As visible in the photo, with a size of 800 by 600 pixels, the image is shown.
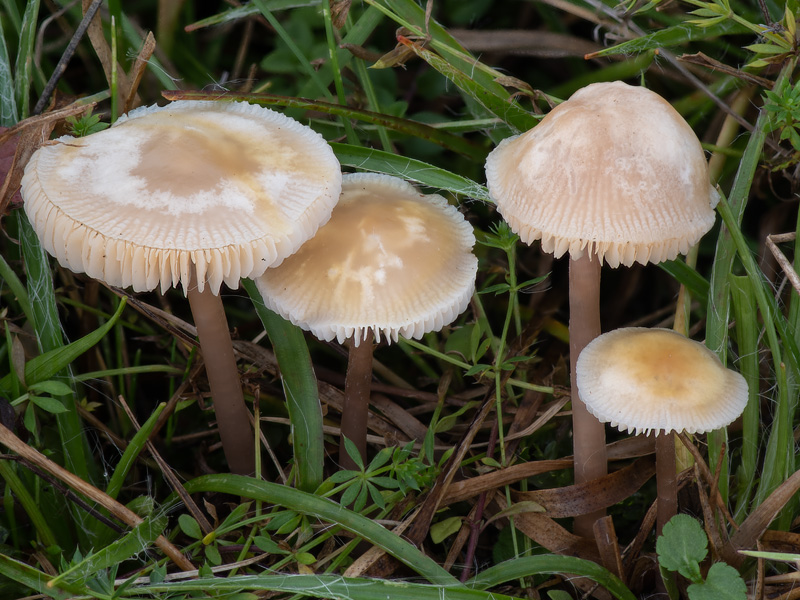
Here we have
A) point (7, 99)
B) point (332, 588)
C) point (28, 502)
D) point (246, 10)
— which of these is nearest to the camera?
point (332, 588)

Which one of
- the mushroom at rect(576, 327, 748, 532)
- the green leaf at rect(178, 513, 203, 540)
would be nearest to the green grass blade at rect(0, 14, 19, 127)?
the green leaf at rect(178, 513, 203, 540)

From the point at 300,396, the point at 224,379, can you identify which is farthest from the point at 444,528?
the point at 224,379

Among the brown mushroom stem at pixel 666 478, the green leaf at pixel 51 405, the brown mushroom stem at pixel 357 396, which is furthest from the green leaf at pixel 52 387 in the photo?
the brown mushroom stem at pixel 666 478

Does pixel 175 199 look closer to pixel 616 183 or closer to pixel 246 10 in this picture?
pixel 616 183

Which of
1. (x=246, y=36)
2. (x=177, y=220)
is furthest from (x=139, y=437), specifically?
(x=246, y=36)

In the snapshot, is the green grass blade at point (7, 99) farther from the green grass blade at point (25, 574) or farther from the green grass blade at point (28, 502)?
the green grass blade at point (25, 574)

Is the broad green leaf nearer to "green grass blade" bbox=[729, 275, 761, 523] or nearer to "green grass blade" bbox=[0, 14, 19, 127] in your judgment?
"green grass blade" bbox=[729, 275, 761, 523]
